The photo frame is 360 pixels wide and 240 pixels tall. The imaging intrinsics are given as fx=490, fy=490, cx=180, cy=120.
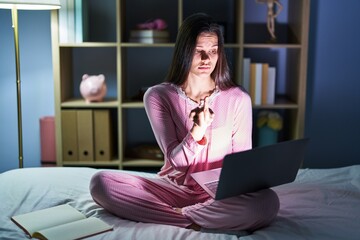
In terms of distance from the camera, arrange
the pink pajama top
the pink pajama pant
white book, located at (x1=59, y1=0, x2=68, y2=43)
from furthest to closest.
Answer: white book, located at (x1=59, y1=0, x2=68, y2=43) → the pink pajama top → the pink pajama pant

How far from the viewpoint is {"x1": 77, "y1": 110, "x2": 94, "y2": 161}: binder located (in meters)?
2.55

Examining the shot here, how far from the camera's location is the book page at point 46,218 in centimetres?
138

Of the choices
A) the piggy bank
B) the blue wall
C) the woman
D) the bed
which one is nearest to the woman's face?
the woman

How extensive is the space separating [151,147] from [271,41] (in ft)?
2.86

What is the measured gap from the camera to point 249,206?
1.42 metres

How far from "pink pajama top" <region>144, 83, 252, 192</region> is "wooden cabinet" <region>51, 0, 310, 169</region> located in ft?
2.82

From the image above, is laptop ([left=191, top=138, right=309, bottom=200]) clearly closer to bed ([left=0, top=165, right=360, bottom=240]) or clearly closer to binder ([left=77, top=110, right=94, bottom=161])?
bed ([left=0, top=165, right=360, bottom=240])

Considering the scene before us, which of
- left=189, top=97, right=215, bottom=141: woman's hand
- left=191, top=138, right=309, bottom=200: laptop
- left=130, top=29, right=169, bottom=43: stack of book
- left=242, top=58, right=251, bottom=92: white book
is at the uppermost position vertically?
left=130, top=29, right=169, bottom=43: stack of book

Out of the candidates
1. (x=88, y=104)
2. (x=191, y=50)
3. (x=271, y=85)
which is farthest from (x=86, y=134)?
(x=191, y=50)

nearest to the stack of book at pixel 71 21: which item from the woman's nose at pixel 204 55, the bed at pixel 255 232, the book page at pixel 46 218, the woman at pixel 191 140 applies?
the bed at pixel 255 232

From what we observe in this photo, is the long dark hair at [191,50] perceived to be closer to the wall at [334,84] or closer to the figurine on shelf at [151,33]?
the figurine on shelf at [151,33]

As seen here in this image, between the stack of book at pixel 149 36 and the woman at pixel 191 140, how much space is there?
82 cm

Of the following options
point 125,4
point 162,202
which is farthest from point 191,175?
point 125,4

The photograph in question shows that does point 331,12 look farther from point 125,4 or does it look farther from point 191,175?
point 191,175
